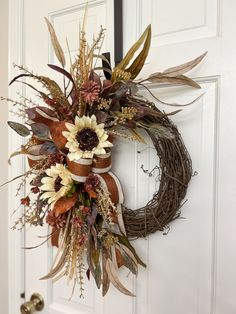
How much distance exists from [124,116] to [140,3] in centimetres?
44

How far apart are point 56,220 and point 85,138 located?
0.24 m

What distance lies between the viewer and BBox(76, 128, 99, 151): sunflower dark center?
74cm

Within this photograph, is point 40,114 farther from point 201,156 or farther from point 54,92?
point 201,156

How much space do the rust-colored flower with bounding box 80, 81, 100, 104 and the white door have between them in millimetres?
253

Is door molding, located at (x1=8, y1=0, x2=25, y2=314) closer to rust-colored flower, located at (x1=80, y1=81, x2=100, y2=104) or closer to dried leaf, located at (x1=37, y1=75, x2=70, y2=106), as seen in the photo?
dried leaf, located at (x1=37, y1=75, x2=70, y2=106)

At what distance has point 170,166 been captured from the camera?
0.79m

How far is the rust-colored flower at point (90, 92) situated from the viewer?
70 cm

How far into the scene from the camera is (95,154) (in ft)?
2.54

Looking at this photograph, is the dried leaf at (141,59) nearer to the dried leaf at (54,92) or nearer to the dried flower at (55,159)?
the dried leaf at (54,92)

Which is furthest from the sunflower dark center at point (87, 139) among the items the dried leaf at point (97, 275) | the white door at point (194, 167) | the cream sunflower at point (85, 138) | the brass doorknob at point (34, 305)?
the brass doorknob at point (34, 305)

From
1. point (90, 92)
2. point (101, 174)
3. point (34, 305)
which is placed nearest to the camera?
point (90, 92)

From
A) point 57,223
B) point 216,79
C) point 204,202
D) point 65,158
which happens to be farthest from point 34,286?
point 216,79

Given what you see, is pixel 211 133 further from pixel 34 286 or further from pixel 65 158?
pixel 34 286

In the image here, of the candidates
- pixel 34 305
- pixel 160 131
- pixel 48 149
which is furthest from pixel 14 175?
pixel 160 131
